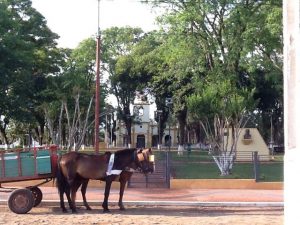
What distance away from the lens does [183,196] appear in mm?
19078

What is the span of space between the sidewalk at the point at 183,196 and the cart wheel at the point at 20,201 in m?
1.17

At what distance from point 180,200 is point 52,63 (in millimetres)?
27288

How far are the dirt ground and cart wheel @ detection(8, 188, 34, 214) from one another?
18 centimetres

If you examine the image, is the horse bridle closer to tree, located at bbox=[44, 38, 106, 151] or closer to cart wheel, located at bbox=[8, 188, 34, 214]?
cart wheel, located at bbox=[8, 188, 34, 214]

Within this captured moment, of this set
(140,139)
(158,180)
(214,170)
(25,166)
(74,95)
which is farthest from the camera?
(140,139)

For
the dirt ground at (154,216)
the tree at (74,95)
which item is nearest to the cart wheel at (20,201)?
the dirt ground at (154,216)

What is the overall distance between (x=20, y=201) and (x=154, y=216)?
349 cm

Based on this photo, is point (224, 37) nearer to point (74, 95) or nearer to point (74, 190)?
point (74, 95)

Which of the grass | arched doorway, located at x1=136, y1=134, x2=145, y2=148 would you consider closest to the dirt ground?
the grass

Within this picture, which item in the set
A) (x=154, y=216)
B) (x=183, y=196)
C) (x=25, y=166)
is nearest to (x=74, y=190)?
(x=25, y=166)

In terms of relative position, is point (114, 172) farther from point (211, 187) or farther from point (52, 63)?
point (52, 63)

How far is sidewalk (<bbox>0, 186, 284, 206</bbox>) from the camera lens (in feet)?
54.5
